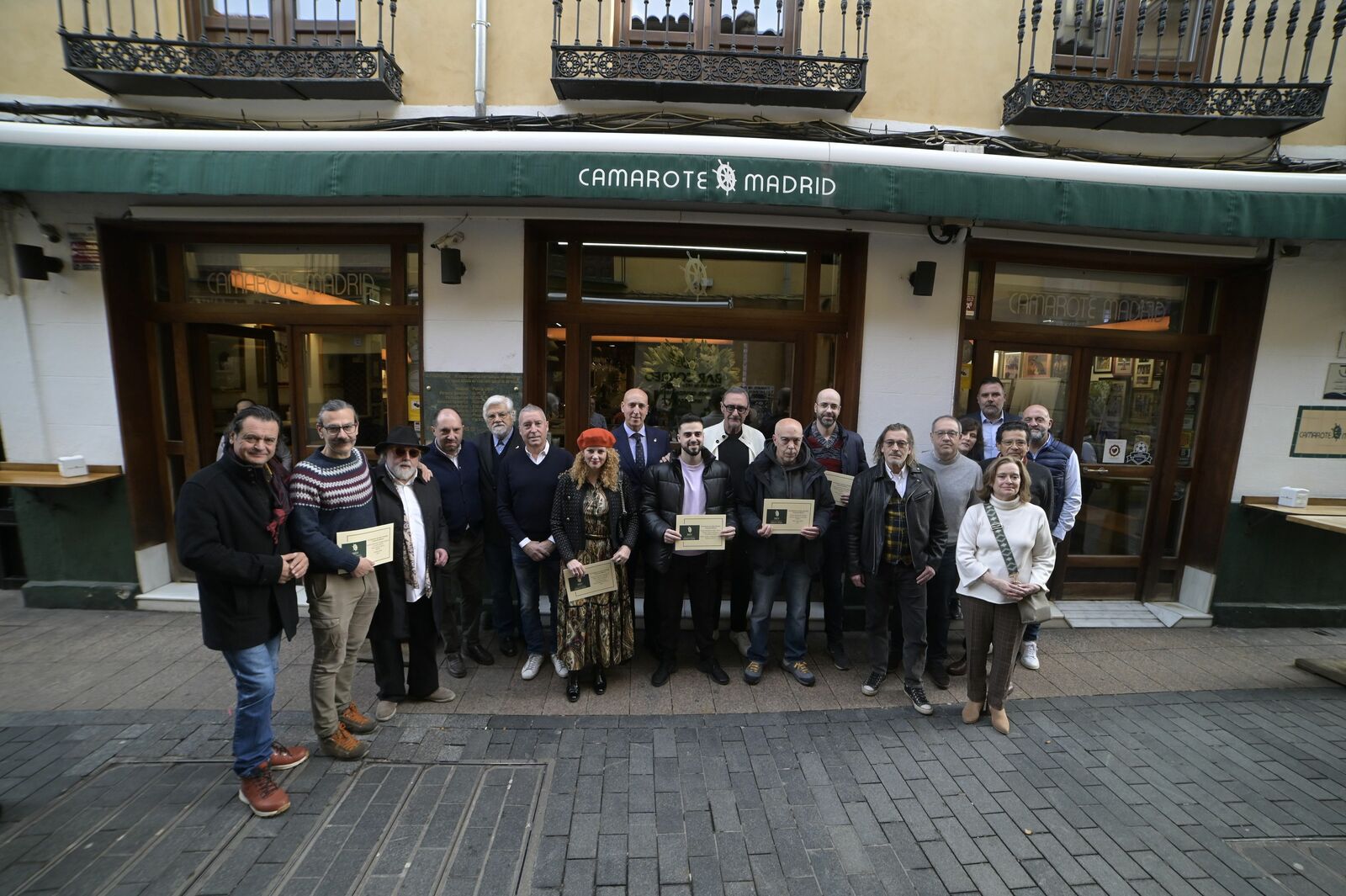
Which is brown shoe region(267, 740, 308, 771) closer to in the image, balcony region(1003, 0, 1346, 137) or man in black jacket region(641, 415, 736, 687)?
man in black jacket region(641, 415, 736, 687)

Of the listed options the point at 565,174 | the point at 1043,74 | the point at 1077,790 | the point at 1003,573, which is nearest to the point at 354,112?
the point at 565,174

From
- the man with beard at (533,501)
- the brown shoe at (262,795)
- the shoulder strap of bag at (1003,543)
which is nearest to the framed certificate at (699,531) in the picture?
the man with beard at (533,501)

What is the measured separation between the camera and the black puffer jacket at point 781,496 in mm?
4082

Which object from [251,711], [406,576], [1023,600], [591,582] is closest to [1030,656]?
[1023,600]

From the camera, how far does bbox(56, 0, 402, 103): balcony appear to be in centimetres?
462

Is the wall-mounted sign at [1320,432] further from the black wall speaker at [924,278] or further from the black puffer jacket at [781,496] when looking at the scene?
the black puffer jacket at [781,496]

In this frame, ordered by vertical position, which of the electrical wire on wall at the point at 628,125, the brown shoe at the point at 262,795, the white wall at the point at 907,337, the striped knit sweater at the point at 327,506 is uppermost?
the electrical wire on wall at the point at 628,125

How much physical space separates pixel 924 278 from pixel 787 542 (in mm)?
2694

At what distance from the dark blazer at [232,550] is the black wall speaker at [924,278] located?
16.4 feet

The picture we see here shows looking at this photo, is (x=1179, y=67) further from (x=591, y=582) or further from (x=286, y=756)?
(x=286, y=756)

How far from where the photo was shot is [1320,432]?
5352 mm

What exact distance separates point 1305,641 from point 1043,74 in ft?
18.5

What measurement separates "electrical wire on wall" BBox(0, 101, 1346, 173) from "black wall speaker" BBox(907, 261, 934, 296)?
3.25ft

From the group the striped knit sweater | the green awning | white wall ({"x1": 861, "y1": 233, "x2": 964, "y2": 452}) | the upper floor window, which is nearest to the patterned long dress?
the striped knit sweater
